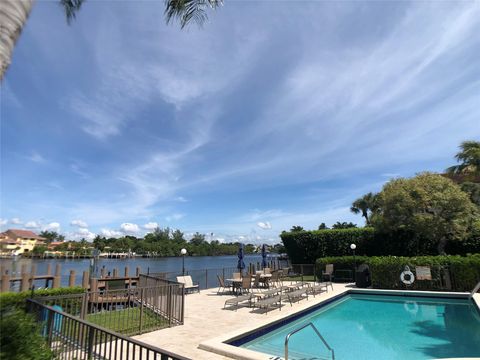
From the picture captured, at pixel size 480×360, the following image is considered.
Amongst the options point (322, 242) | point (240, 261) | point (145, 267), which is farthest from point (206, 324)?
point (145, 267)

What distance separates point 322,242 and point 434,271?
1085 cm

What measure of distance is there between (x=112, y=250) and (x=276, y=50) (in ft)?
382

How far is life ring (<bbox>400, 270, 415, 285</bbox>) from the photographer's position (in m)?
15.2

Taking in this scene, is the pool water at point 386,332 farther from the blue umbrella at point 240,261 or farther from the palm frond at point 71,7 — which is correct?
the palm frond at point 71,7

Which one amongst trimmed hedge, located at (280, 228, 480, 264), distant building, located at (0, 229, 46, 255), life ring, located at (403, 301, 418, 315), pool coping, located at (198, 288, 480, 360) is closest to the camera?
distant building, located at (0, 229, 46, 255)

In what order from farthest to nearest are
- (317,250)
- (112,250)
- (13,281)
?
(112,250), (317,250), (13,281)

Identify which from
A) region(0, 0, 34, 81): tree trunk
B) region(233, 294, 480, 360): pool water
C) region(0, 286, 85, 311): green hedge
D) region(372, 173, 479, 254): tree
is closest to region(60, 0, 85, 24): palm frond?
region(0, 0, 34, 81): tree trunk

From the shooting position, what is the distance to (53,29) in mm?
8203

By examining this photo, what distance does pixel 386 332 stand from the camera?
9.51m

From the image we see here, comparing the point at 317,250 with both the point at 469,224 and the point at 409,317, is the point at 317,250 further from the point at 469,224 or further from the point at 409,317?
the point at 409,317

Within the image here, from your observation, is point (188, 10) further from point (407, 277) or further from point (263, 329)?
point (407, 277)

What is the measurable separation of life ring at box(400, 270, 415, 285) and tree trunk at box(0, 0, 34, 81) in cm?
1733

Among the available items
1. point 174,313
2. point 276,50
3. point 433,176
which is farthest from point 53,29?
point 433,176

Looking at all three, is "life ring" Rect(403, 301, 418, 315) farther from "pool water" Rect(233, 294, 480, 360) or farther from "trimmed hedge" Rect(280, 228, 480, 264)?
"trimmed hedge" Rect(280, 228, 480, 264)
